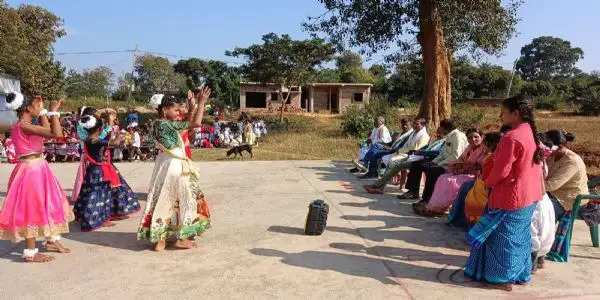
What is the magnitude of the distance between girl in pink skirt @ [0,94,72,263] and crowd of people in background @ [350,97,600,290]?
156 inches

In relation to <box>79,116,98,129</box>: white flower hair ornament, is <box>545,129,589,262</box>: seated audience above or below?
below

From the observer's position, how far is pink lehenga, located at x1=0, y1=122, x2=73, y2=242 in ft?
15.4

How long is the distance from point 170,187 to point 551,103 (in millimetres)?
40552

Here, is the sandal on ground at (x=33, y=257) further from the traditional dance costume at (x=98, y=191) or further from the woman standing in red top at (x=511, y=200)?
the woman standing in red top at (x=511, y=200)

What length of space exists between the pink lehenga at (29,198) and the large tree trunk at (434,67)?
43.2 ft

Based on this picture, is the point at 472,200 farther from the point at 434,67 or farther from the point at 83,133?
the point at 434,67

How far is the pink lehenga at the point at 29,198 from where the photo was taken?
469 cm

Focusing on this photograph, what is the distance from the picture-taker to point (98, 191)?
614 centimetres

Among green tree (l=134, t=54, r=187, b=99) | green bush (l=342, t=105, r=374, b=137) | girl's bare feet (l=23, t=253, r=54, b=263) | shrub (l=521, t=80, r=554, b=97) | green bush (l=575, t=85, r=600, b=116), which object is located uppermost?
green tree (l=134, t=54, r=187, b=99)

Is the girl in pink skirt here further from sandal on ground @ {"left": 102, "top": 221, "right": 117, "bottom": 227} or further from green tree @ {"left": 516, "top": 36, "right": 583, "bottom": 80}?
green tree @ {"left": 516, "top": 36, "right": 583, "bottom": 80}

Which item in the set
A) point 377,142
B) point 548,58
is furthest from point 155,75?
point 548,58

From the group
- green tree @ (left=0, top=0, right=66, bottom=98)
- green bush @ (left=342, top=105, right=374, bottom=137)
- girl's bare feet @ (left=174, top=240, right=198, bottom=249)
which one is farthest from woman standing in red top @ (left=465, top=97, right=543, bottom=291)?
green tree @ (left=0, top=0, right=66, bottom=98)

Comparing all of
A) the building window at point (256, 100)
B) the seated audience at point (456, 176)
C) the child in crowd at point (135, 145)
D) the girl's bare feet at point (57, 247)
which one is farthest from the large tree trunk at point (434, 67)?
the building window at point (256, 100)

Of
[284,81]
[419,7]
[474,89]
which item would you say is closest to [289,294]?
[419,7]
